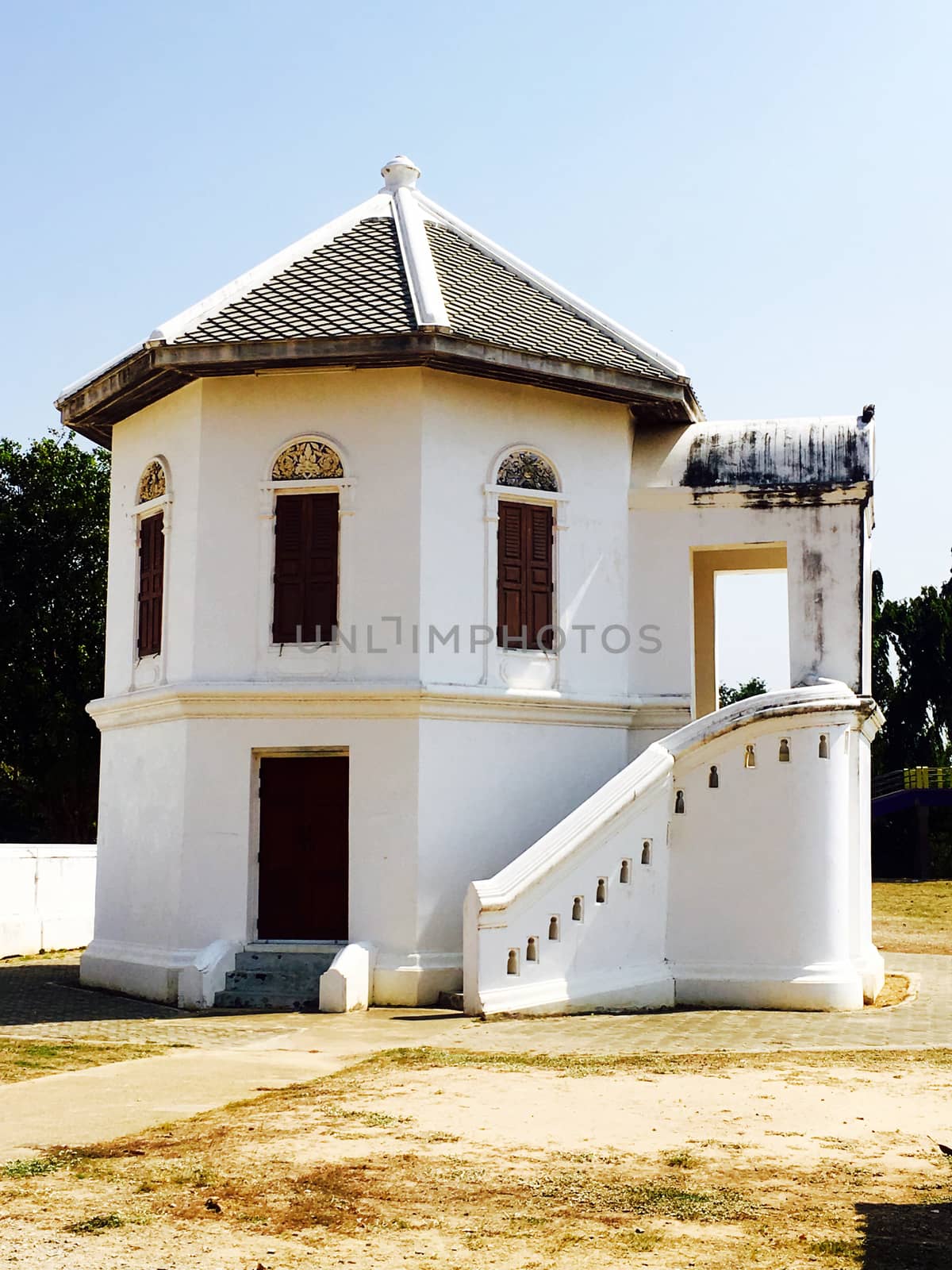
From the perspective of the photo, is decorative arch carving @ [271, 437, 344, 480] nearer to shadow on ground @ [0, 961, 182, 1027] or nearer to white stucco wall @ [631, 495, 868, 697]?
white stucco wall @ [631, 495, 868, 697]

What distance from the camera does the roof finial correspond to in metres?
19.1

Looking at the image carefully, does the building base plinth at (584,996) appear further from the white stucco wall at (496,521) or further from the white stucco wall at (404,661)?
the white stucco wall at (496,521)

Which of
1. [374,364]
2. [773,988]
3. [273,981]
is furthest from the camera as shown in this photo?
[374,364]

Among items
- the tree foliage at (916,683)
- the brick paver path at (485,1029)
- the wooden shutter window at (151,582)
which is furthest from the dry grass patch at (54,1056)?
the tree foliage at (916,683)

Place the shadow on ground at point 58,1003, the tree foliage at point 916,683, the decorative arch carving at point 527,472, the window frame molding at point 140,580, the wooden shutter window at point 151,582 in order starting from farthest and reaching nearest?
the tree foliage at point 916,683, the wooden shutter window at point 151,582, the window frame molding at point 140,580, the decorative arch carving at point 527,472, the shadow on ground at point 58,1003

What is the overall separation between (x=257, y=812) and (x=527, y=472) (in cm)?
469

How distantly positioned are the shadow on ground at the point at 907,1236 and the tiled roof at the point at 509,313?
10.8 metres

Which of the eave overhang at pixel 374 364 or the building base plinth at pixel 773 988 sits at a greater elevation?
the eave overhang at pixel 374 364

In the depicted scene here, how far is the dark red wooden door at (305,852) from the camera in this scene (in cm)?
1584

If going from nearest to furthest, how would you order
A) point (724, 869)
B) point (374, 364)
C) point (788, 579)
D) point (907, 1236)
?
point (907, 1236) → point (724, 869) → point (374, 364) → point (788, 579)

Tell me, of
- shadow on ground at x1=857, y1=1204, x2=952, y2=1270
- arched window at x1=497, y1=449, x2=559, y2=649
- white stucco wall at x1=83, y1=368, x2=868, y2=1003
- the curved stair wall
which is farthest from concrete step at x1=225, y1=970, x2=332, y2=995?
shadow on ground at x1=857, y1=1204, x2=952, y2=1270

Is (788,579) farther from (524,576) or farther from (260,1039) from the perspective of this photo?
(260,1039)

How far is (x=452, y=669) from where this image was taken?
15.7 meters

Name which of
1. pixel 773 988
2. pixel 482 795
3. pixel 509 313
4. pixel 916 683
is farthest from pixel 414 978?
pixel 916 683
